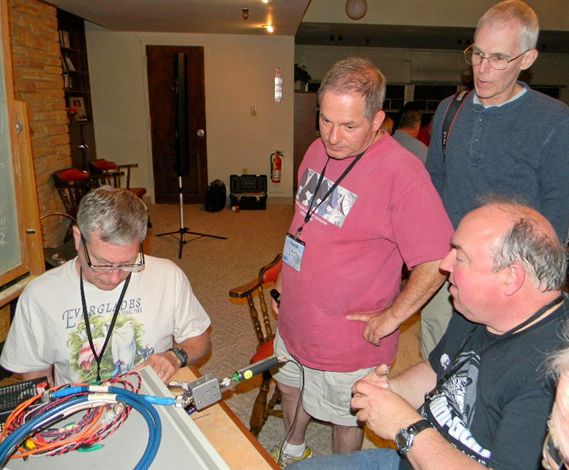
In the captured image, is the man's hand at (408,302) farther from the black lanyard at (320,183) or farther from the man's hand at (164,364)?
the man's hand at (164,364)

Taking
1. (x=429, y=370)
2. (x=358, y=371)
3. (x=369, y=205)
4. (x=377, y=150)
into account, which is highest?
(x=377, y=150)

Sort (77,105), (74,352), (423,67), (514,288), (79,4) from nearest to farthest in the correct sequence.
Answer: (514,288), (74,352), (79,4), (77,105), (423,67)

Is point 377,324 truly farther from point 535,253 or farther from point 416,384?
point 535,253

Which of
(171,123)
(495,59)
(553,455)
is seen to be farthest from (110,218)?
(171,123)

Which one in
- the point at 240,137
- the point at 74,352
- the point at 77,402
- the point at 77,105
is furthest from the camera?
the point at 240,137

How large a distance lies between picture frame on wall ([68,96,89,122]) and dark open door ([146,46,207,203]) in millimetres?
1017

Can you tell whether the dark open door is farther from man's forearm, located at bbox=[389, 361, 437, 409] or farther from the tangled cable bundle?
the tangled cable bundle

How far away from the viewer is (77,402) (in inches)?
32.8

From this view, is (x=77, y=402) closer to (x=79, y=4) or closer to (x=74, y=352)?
(x=74, y=352)

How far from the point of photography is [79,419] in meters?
0.95

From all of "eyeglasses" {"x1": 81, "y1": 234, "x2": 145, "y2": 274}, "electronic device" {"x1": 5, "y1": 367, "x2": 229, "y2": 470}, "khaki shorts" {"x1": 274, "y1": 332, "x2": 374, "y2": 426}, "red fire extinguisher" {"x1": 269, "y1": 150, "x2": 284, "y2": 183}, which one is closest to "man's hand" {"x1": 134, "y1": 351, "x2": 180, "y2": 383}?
"eyeglasses" {"x1": 81, "y1": 234, "x2": 145, "y2": 274}

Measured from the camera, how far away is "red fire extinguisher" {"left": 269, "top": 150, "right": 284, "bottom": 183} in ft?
23.6

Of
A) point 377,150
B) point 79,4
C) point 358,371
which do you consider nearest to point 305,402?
point 358,371

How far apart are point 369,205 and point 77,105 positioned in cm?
573
